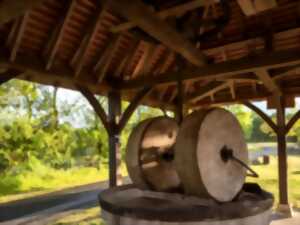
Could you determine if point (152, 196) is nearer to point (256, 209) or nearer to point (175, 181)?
point (175, 181)

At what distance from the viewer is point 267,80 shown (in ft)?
21.3

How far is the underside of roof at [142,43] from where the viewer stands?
433 cm

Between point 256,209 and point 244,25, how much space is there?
4.23m

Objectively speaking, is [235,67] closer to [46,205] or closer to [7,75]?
[7,75]

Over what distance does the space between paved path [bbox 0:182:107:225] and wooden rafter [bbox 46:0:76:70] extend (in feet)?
13.7

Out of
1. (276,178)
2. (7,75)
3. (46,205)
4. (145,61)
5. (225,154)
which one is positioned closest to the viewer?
(225,154)

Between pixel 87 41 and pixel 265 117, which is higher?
pixel 87 41

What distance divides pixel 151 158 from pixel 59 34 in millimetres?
2814

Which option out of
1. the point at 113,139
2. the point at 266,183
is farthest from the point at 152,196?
the point at 266,183

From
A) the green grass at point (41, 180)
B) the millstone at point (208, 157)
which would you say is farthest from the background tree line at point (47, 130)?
the millstone at point (208, 157)

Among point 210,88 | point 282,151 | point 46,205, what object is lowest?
point 46,205

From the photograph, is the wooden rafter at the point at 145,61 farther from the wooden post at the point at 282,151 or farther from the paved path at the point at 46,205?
the paved path at the point at 46,205

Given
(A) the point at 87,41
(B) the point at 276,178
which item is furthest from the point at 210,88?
(B) the point at 276,178

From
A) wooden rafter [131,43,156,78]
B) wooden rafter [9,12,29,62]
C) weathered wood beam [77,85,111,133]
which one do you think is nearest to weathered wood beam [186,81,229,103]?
wooden rafter [131,43,156,78]
